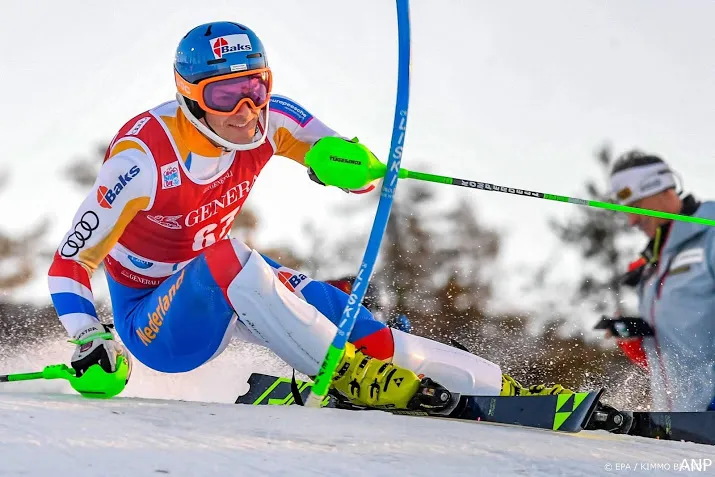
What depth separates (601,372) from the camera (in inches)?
421

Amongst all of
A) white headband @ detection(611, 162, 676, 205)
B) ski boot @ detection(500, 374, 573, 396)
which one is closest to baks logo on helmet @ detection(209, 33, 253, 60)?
ski boot @ detection(500, 374, 573, 396)


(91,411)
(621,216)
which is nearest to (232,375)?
(91,411)

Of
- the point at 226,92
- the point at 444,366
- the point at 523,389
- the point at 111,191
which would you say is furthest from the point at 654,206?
the point at 111,191

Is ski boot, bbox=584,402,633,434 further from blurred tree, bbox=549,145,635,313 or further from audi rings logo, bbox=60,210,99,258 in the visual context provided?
blurred tree, bbox=549,145,635,313

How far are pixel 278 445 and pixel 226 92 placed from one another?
1668mm

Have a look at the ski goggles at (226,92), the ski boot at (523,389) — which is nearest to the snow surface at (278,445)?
the ski boot at (523,389)

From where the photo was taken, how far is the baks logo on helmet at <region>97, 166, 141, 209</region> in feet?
11.3

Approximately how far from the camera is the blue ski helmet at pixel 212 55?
3.67m

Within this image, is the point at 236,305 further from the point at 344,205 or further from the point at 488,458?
the point at 344,205

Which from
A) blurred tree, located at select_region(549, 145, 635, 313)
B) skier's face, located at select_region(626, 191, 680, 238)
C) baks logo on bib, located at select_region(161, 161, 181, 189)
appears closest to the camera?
baks logo on bib, located at select_region(161, 161, 181, 189)

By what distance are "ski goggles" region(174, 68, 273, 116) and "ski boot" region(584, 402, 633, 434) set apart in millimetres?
1799

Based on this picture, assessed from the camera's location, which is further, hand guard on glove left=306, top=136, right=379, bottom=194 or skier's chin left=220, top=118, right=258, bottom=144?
skier's chin left=220, top=118, right=258, bottom=144

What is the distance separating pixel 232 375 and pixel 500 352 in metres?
5.65

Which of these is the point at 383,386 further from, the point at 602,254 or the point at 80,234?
the point at 602,254
